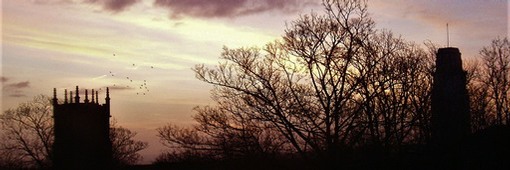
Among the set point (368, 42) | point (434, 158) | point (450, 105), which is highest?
point (368, 42)

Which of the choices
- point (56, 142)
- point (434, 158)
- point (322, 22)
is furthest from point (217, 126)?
point (56, 142)

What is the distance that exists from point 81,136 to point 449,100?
104ft

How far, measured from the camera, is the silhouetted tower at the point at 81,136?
54375 mm

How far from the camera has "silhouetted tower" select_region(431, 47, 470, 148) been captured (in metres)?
31.2

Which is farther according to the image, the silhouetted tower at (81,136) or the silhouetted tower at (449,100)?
the silhouetted tower at (81,136)

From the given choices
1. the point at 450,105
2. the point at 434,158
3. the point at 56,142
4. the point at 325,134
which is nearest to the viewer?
the point at 434,158

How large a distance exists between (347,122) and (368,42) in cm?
407

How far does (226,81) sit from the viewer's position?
30.3 metres

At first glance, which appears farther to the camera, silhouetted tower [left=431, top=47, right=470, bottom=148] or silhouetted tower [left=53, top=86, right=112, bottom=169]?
silhouetted tower [left=53, top=86, right=112, bottom=169]

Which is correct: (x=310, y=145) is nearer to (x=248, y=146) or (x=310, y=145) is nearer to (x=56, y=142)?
(x=248, y=146)

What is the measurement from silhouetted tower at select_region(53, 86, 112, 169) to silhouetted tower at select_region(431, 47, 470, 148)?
30138 mm

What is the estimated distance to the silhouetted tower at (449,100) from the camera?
1230 inches

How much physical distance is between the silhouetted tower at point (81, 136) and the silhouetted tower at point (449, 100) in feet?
98.9

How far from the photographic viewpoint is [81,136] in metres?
55.4
